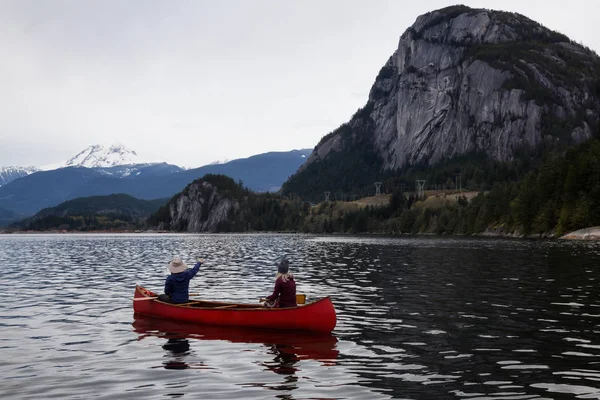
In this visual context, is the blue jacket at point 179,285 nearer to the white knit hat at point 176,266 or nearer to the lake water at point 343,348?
the white knit hat at point 176,266

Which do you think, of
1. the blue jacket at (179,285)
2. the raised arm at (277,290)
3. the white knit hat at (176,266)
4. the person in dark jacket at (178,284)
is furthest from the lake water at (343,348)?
the white knit hat at (176,266)

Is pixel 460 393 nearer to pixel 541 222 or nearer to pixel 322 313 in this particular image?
pixel 322 313

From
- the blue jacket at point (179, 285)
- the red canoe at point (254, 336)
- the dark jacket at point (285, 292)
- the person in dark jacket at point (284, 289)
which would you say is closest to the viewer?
the red canoe at point (254, 336)

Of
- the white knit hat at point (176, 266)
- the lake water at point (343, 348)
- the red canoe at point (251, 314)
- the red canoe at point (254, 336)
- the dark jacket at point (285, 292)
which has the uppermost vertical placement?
the white knit hat at point (176, 266)

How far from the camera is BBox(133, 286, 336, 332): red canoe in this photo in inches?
1073

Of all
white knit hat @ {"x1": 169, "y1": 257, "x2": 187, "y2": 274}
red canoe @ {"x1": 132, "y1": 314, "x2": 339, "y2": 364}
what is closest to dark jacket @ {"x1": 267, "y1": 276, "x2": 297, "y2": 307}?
red canoe @ {"x1": 132, "y1": 314, "x2": 339, "y2": 364}

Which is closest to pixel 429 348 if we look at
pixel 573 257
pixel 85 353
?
pixel 85 353

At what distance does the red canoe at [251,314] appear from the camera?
89.4 feet

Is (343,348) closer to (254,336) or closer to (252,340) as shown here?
(252,340)

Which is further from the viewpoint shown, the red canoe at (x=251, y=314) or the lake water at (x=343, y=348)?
the red canoe at (x=251, y=314)

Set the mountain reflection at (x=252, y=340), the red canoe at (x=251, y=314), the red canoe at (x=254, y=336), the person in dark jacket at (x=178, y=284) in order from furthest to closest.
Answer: the person in dark jacket at (x=178, y=284), the red canoe at (x=251, y=314), the red canoe at (x=254, y=336), the mountain reflection at (x=252, y=340)

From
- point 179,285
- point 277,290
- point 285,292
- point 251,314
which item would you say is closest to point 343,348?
point 285,292

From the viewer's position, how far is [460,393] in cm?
1731

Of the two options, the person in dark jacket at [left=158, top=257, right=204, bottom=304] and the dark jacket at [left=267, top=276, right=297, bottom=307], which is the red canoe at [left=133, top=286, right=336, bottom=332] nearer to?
the person in dark jacket at [left=158, top=257, right=204, bottom=304]
